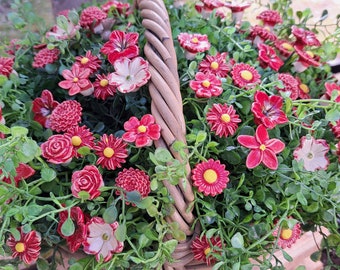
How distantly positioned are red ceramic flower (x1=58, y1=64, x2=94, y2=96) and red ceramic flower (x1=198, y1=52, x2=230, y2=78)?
15cm

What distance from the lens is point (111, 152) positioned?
470mm

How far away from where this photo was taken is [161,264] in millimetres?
443

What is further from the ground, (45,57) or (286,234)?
(45,57)

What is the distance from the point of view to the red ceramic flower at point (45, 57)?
611mm

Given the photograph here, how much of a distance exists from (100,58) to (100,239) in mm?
264

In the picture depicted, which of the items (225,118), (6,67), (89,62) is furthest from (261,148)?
(6,67)

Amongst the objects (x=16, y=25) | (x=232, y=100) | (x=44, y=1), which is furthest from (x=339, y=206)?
(x=44, y=1)

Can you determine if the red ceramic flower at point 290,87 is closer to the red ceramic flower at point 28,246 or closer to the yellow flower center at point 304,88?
the yellow flower center at point 304,88

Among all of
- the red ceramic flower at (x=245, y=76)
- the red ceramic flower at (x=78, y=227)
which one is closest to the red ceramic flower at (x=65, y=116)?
the red ceramic flower at (x=78, y=227)

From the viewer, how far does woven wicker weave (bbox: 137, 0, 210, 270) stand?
448 millimetres

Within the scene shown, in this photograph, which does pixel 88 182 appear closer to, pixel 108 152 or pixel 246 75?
pixel 108 152

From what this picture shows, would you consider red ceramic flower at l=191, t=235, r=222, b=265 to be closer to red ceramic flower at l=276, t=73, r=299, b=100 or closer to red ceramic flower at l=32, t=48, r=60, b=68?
red ceramic flower at l=276, t=73, r=299, b=100

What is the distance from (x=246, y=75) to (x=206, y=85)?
0.26ft

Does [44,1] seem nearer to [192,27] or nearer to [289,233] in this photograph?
[192,27]
